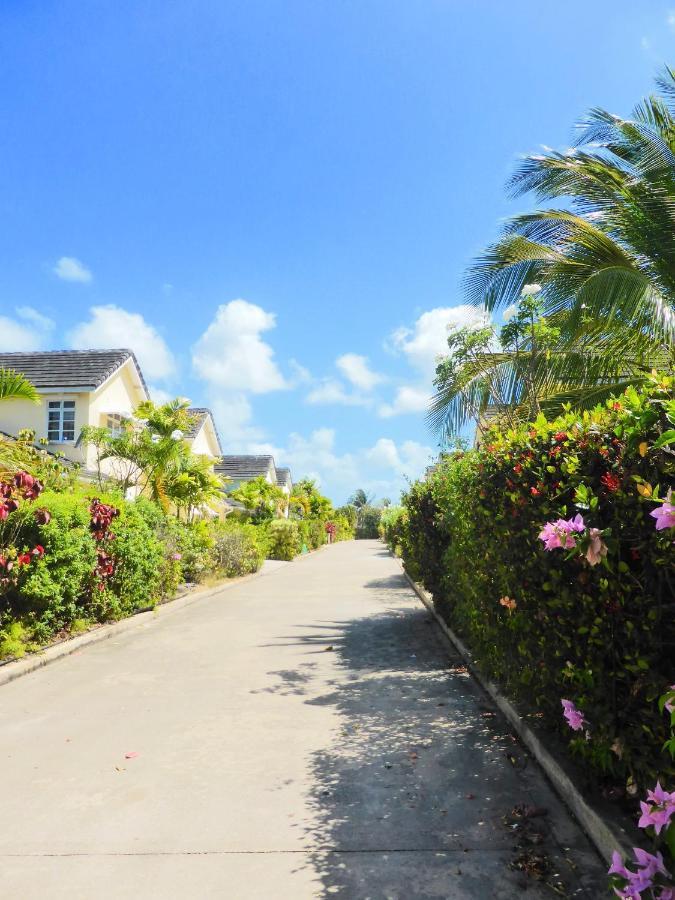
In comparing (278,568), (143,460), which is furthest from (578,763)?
(278,568)

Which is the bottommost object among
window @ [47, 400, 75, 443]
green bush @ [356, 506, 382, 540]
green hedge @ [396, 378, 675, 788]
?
green hedge @ [396, 378, 675, 788]

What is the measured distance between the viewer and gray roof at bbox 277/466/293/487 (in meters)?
69.2

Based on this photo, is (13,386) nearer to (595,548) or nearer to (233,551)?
(595,548)

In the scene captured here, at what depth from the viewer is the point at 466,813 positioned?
3885 mm

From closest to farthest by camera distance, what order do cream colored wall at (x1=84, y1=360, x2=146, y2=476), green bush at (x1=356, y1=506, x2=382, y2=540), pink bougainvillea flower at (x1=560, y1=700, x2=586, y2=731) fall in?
pink bougainvillea flower at (x1=560, y1=700, x2=586, y2=731) → cream colored wall at (x1=84, y1=360, x2=146, y2=476) → green bush at (x1=356, y1=506, x2=382, y2=540)

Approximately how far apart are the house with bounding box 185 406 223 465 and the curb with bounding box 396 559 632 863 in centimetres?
3127

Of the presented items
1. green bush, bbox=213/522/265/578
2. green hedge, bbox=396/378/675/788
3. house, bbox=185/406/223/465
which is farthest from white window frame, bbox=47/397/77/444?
green hedge, bbox=396/378/675/788

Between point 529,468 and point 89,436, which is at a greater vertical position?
point 89,436

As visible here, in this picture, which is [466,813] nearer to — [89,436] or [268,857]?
[268,857]

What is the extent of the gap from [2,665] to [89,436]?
1579cm

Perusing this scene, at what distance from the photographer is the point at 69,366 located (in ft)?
87.2

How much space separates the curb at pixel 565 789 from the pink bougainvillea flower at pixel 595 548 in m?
1.42

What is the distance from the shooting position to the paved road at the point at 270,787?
3230mm

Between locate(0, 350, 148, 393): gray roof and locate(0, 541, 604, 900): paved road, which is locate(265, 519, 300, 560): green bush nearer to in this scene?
locate(0, 350, 148, 393): gray roof
